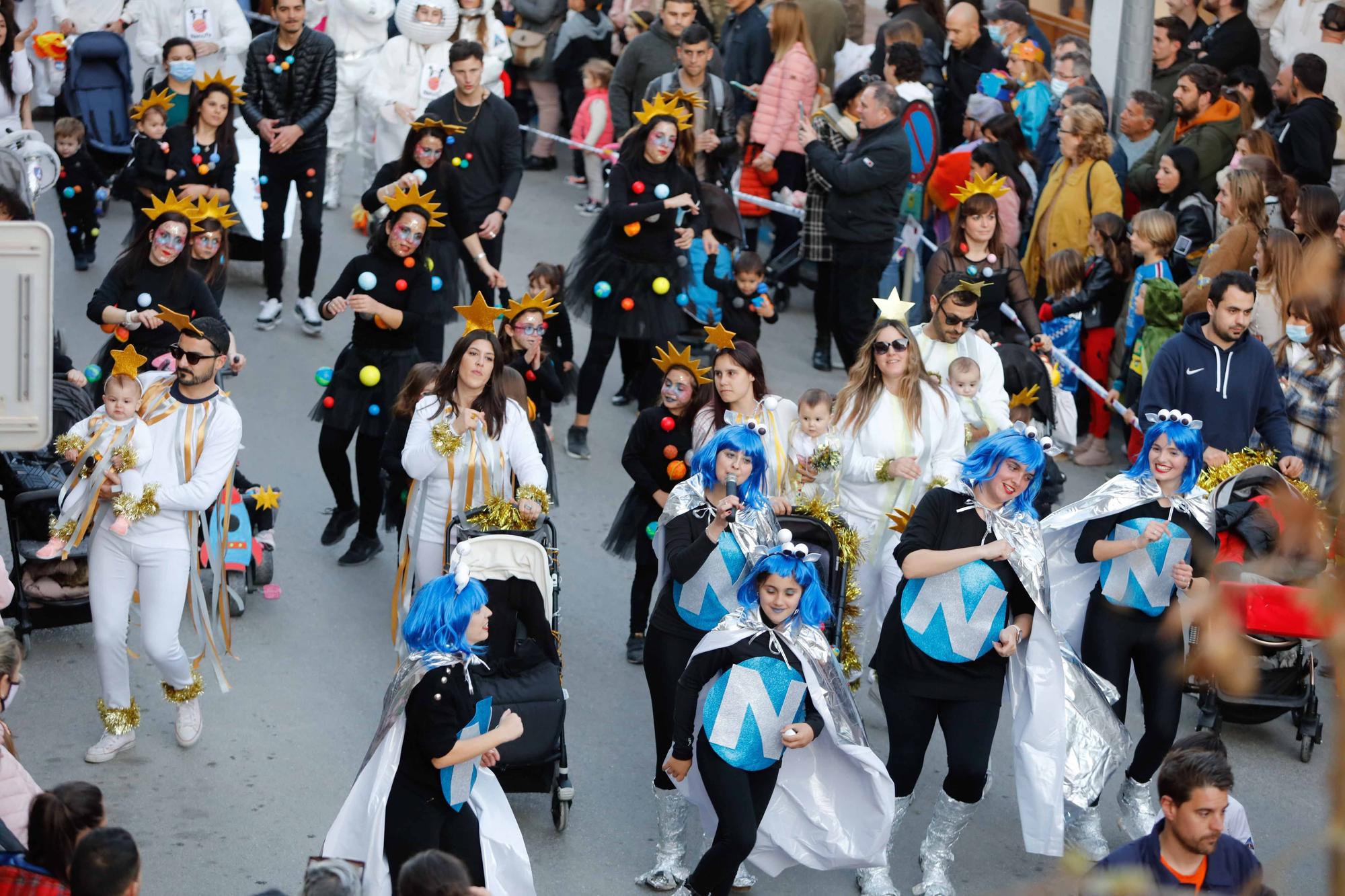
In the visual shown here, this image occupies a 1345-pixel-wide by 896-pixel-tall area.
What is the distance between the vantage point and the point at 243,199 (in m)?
11.6

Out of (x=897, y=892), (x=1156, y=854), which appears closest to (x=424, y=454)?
(x=897, y=892)

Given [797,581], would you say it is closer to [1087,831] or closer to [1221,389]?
[1087,831]

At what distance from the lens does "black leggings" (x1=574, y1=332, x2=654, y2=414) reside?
973 centimetres

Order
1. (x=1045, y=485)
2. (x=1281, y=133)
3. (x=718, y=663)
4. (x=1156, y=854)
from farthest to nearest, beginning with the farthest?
(x=1281, y=133) → (x=1045, y=485) → (x=718, y=663) → (x=1156, y=854)

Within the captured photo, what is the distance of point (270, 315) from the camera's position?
37.0ft

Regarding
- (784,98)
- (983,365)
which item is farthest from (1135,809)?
(784,98)

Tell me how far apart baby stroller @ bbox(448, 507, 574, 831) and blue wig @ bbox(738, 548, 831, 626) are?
3.22 feet

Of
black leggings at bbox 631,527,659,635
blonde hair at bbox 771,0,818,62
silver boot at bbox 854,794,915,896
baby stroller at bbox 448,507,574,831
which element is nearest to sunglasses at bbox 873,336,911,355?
black leggings at bbox 631,527,659,635

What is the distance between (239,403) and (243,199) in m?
1.91

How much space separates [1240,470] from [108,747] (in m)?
4.92

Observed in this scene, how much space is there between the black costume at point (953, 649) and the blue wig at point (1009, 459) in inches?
4.3

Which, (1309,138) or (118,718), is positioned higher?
(1309,138)

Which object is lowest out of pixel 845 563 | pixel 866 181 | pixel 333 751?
pixel 333 751

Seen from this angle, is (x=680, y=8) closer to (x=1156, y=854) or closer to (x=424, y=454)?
(x=424, y=454)
